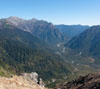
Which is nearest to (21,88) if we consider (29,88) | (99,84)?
(29,88)

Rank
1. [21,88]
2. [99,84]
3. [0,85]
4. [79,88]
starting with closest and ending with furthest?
[0,85] → [21,88] → [99,84] → [79,88]

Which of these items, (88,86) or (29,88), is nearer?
(29,88)

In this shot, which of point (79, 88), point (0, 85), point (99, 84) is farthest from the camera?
point (79, 88)

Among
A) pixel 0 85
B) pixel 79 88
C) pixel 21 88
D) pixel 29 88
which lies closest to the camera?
pixel 0 85

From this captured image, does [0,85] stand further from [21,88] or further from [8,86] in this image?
[21,88]

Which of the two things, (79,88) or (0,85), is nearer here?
(0,85)

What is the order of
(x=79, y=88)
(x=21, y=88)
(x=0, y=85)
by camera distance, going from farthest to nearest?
(x=79, y=88), (x=21, y=88), (x=0, y=85)

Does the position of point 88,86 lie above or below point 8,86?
below

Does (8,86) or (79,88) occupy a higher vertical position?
(8,86)

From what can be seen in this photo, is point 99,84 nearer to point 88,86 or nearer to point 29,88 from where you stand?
point 88,86
